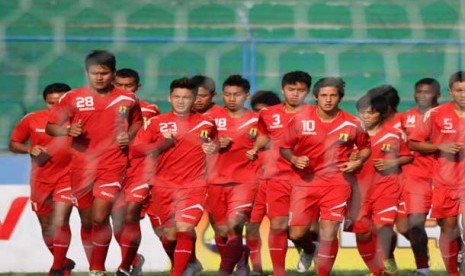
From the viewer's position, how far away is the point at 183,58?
791 centimetres

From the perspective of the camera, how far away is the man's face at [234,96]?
7.12 meters

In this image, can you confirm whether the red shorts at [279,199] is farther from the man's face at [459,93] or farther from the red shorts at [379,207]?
the man's face at [459,93]

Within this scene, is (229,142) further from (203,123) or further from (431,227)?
(431,227)

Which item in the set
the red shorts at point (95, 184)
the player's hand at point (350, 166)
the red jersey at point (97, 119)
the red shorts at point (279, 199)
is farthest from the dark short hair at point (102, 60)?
the player's hand at point (350, 166)

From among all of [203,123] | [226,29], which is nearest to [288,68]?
[226,29]

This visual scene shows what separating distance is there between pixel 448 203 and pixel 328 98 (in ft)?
3.03

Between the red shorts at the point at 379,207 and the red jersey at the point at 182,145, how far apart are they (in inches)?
42.2

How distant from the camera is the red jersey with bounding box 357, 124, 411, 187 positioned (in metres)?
7.04

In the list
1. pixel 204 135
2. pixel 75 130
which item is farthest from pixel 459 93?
pixel 75 130

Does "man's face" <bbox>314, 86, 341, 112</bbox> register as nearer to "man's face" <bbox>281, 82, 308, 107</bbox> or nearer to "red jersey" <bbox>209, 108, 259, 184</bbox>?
"man's face" <bbox>281, 82, 308, 107</bbox>

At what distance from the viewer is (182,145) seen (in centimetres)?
642

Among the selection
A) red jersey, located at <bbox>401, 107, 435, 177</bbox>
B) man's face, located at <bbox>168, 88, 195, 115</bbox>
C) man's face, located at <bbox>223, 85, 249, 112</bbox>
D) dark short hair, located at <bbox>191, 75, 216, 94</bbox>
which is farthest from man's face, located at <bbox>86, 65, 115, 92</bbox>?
red jersey, located at <bbox>401, 107, 435, 177</bbox>

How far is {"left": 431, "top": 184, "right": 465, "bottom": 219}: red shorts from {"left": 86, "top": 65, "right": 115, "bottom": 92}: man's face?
1.92 meters

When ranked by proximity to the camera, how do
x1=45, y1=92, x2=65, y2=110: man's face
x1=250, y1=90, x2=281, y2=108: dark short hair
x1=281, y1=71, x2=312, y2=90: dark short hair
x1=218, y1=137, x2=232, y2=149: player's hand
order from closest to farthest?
x1=281, y1=71, x2=312, y2=90: dark short hair
x1=218, y1=137, x2=232, y2=149: player's hand
x1=45, y1=92, x2=65, y2=110: man's face
x1=250, y1=90, x2=281, y2=108: dark short hair
